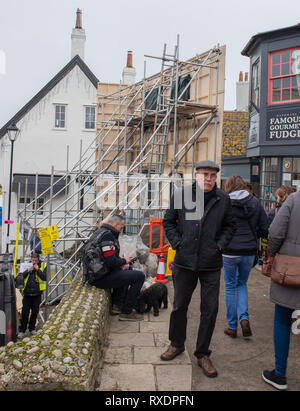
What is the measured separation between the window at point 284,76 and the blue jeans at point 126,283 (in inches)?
292

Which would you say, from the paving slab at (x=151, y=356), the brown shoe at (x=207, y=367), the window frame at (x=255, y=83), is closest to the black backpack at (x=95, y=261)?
the paving slab at (x=151, y=356)

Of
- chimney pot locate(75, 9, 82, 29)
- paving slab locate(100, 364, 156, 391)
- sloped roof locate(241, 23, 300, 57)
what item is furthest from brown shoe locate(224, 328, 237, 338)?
chimney pot locate(75, 9, 82, 29)

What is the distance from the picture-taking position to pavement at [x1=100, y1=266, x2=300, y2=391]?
3.39 meters

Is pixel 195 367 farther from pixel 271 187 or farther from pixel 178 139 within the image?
pixel 178 139

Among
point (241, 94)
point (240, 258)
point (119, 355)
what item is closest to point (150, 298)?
point (119, 355)

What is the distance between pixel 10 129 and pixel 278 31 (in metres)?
10.3

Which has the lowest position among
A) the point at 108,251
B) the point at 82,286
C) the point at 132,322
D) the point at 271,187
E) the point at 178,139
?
the point at 132,322

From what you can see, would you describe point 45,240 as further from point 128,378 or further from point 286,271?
point 286,271

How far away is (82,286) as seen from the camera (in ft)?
17.6

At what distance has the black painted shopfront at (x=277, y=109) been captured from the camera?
10047 mm

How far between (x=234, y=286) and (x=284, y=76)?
25.7 ft

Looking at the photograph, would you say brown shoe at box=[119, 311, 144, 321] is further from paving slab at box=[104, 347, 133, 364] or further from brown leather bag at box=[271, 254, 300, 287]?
brown leather bag at box=[271, 254, 300, 287]

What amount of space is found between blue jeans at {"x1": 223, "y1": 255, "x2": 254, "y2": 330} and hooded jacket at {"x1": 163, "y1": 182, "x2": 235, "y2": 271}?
0.85 m
